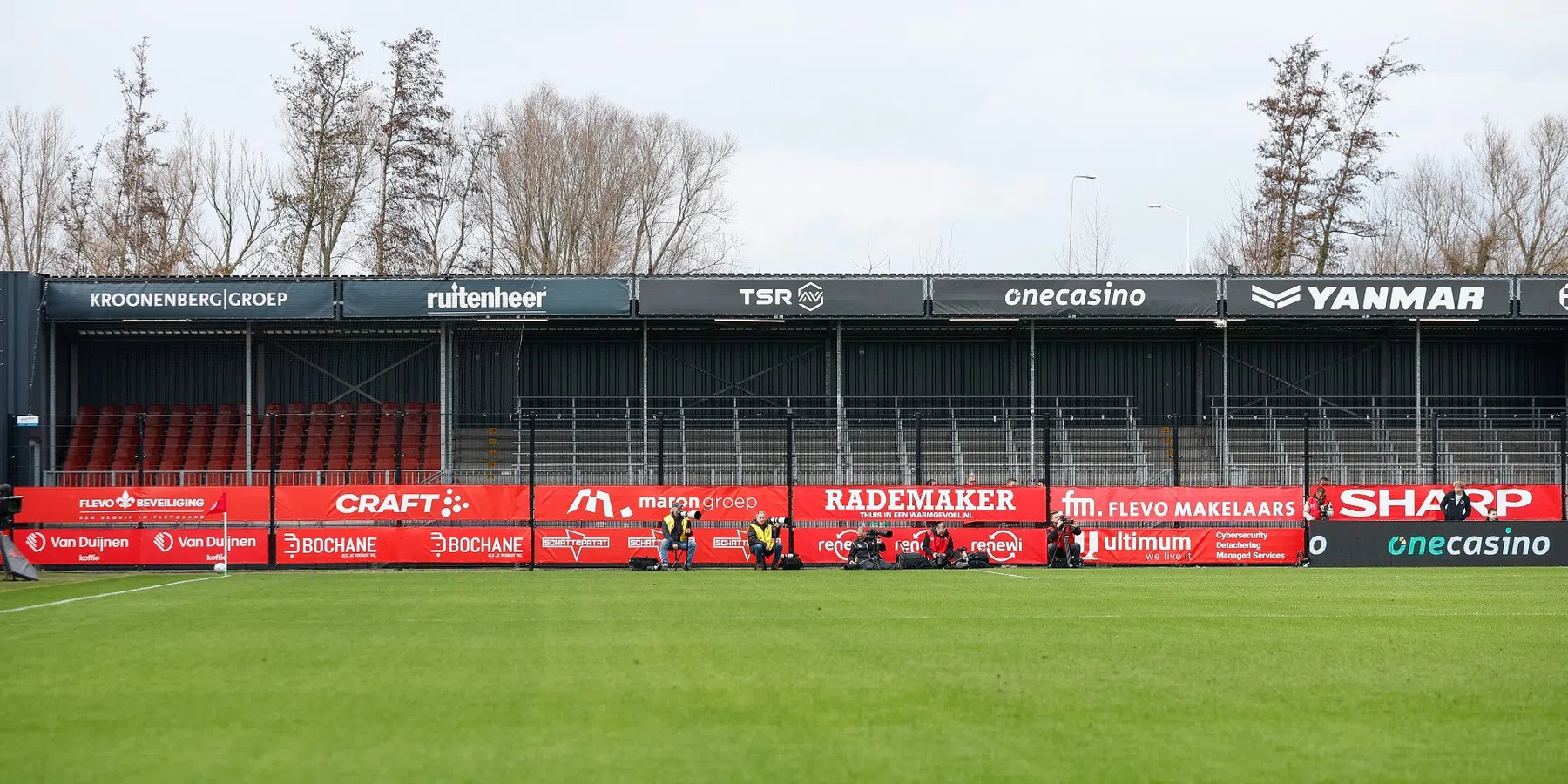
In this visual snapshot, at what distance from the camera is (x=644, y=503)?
2812cm

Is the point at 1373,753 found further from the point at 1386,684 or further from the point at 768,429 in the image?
the point at 768,429

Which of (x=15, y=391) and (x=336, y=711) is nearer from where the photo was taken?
(x=336, y=711)

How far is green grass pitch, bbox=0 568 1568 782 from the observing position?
8.05m

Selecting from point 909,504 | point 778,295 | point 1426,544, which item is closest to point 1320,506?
point 1426,544

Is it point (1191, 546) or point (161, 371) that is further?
point (161, 371)

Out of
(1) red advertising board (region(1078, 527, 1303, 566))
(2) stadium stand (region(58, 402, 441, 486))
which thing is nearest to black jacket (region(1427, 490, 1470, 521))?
(1) red advertising board (region(1078, 527, 1303, 566))

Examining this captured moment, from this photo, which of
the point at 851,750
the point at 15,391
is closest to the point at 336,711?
the point at 851,750

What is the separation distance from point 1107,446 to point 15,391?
27.1m

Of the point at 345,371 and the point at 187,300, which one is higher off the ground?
the point at 187,300

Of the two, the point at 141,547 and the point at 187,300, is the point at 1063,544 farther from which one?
the point at 187,300

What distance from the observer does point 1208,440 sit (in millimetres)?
38188

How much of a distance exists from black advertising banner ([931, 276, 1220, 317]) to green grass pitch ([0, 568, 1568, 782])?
613 inches

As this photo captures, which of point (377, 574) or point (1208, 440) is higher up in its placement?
point (1208, 440)

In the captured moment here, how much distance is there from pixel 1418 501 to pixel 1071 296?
914 cm
